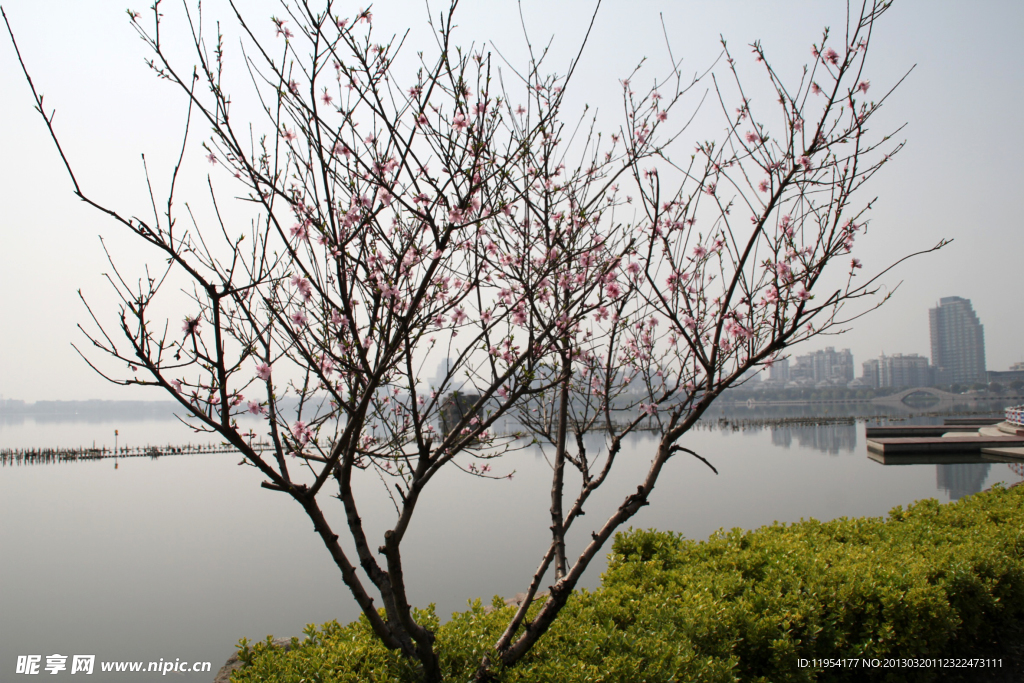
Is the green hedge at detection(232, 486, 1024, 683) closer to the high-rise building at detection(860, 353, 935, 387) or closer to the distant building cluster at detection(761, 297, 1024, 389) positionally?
the distant building cluster at detection(761, 297, 1024, 389)

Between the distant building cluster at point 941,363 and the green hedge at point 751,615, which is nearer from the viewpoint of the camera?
the green hedge at point 751,615

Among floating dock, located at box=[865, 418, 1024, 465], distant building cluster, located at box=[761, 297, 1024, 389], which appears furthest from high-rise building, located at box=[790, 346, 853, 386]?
floating dock, located at box=[865, 418, 1024, 465]

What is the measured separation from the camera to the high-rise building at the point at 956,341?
109 m

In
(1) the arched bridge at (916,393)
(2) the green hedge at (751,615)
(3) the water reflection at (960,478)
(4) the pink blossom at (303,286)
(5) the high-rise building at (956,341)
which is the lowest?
(1) the arched bridge at (916,393)

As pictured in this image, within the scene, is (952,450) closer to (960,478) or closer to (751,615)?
(960,478)

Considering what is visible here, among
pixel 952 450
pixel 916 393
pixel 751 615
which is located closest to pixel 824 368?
pixel 916 393

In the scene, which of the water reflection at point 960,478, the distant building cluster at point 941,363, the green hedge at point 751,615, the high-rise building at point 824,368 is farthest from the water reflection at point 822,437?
the high-rise building at point 824,368

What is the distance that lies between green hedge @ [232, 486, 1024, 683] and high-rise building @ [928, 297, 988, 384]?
133m

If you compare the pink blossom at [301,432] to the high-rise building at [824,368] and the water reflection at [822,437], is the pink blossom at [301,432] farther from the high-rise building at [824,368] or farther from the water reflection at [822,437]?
the high-rise building at [824,368]

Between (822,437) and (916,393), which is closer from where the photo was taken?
(822,437)

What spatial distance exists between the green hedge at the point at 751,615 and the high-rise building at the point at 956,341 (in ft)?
436

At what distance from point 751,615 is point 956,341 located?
13833 cm

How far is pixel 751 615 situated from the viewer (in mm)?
2828

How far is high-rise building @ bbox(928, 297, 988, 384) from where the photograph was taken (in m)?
109
